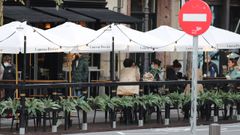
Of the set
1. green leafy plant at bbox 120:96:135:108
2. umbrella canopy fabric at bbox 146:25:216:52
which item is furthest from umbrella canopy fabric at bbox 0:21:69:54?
umbrella canopy fabric at bbox 146:25:216:52

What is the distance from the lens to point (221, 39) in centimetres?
2231

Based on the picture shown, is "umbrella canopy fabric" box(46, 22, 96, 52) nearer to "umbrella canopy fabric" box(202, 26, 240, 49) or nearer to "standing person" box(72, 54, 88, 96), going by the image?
"standing person" box(72, 54, 88, 96)

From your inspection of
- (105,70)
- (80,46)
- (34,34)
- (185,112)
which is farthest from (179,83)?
(105,70)

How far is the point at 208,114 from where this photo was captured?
2067 cm

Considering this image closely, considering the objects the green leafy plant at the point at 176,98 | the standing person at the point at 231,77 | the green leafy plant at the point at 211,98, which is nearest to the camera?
the green leafy plant at the point at 176,98

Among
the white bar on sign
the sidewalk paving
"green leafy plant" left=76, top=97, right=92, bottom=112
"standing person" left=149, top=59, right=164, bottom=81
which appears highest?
the white bar on sign

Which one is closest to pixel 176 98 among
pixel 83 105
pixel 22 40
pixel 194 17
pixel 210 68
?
A: pixel 83 105

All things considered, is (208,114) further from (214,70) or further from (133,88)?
(214,70)

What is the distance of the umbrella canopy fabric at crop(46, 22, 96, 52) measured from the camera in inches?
766

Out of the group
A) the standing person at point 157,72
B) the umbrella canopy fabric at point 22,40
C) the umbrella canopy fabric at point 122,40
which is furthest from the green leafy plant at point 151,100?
the standing person at point 157,72

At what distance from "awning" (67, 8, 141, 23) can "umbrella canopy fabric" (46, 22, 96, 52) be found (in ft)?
15.2

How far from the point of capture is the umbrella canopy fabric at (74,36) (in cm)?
1947

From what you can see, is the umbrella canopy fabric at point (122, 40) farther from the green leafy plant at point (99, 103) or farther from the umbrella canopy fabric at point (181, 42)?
the green leafy plant at point (99, 103)

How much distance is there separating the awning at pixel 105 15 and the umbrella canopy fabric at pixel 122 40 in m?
3.99
